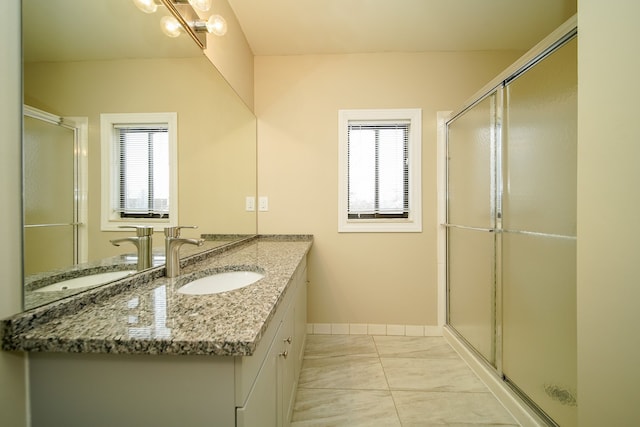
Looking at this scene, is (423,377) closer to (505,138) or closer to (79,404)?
(505,138)

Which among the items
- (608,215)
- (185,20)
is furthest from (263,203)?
(608,215)

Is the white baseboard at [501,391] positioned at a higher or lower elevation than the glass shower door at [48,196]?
lower

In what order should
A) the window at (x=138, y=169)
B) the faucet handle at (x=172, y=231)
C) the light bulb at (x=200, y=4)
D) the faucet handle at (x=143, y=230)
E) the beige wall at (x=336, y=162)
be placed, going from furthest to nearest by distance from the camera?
the beige wall at (x=336, y=162)
the light bulb at (x=200, y=4)
the faucet handle at (x=172, y=231)
the faucet handle at (x=143, y=230)
the window at (x=138, y=169)

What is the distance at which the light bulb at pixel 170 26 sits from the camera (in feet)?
3.50

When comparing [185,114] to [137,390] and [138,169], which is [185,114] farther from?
[137,390]

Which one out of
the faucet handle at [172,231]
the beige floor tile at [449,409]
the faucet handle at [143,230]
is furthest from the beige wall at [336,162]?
the faucet handle at [143,230]

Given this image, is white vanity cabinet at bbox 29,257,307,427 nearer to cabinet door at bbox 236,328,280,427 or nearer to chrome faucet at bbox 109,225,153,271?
cabinet door at bbox 236,328,280,427

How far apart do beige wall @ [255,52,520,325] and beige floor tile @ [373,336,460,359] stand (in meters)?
0.15

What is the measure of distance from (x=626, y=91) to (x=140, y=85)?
1532 mm

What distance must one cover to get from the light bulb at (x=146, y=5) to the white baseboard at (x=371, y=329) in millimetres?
2269

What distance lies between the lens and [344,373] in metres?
1.67

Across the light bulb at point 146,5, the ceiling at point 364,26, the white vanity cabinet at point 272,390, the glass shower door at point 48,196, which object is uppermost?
the ceiling at point 364,26

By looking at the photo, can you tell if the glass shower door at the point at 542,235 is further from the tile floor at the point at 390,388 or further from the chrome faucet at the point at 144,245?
the chrome faucet at the point at 144,245

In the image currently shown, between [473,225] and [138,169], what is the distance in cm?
201
